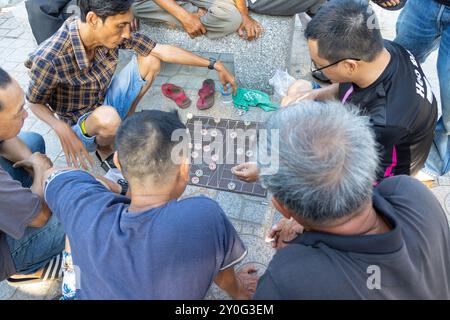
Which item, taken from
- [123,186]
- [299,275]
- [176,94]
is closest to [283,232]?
[299,275]

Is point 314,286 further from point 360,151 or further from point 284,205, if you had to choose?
point 360,151

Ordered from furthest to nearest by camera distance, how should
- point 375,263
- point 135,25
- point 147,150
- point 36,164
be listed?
point 135,25
point 36,164
point 147,150
point 375,263

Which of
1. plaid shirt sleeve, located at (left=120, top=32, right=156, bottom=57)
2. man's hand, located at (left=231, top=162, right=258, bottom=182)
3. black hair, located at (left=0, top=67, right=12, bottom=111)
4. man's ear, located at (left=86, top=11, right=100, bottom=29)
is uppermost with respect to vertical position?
man's ear, located at (left=86, top=11, right=100, bottom=29)

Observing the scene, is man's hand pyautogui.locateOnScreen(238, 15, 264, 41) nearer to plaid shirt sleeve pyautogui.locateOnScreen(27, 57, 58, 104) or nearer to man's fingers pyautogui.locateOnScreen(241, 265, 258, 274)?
plaid shirt sleeve pyautogui.locateOnScreen(27, 57, 58, 104)

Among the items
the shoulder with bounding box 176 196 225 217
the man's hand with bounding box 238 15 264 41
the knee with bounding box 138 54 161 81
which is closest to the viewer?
the shoulder with bounding box 176 196 225 217

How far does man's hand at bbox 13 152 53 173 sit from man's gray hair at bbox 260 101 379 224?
4.96 feet

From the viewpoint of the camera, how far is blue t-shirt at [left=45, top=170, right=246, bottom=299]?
53.4 inches

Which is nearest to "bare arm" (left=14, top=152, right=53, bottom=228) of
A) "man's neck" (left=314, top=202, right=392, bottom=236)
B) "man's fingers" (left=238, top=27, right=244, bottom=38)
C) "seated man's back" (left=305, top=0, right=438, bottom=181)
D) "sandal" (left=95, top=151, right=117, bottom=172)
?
"sandal" (left=95, top=151, right=117, bottom=172)

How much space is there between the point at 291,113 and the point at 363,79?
0.99 meters

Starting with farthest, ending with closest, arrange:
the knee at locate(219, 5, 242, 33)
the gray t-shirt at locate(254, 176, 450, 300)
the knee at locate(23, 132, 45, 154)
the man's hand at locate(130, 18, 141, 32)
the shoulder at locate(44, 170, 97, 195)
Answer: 1. the man's hand at locate(130, 18, 141, 32)
2. the knee at locate(219, 5, 242, 33)
3. the knee at locate(23, 132, 45, 154)
4. the shoulder at locate(44, 170, 97, 195)
5. the gray t-shirt at locate(254, 176, 450, 300)

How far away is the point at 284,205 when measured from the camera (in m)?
1.33

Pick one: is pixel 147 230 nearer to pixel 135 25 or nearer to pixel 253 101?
pixel 253 101

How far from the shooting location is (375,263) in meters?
1.18

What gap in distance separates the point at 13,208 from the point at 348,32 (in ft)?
6.55
